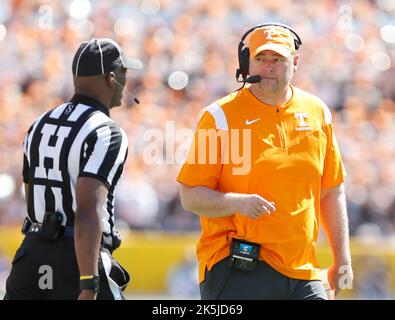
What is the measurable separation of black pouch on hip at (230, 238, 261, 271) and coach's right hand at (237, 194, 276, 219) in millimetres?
251

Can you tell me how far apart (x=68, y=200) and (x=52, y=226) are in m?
0.14

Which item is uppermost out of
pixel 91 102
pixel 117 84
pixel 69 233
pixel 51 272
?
pixel 117 84

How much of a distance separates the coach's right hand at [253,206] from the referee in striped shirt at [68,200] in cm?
61

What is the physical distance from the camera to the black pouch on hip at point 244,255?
4719mm

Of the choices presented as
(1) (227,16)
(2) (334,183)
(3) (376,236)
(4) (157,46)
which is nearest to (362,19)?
(1) (227,16)

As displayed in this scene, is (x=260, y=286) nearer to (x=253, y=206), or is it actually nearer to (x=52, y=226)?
(x=253, y=206)

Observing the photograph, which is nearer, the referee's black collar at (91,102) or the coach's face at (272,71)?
the referee's black collar at (91,102)

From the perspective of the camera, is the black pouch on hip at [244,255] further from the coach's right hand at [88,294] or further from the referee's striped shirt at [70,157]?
the coach's right hand at [88,294]

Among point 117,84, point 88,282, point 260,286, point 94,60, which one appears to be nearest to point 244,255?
point 260,286

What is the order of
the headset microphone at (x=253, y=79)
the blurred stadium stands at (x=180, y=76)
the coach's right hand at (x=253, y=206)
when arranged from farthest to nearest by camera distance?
the blurred stadium stands at (x=180, y=76) < the headset microphone at (x=253, y=79) < the coach's right hand at (x=253, y=206)

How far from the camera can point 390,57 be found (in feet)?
48.5

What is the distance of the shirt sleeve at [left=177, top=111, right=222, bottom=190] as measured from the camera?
4738 millimetres

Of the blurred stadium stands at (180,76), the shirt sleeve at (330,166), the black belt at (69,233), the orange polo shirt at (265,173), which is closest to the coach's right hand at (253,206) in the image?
the orange polo shirt at (265,173)

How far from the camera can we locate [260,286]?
187 inches
